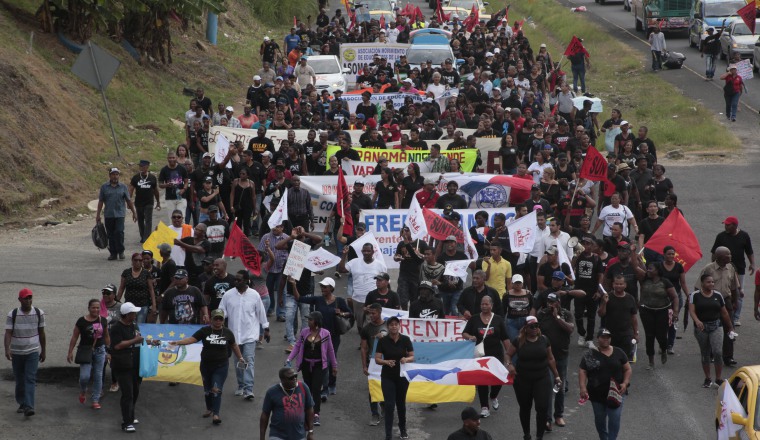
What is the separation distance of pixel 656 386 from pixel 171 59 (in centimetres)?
2234

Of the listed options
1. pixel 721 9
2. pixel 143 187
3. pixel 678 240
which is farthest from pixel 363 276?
pixel 721 9

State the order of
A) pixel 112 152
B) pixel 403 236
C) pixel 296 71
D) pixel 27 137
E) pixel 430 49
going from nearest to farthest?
pixel 403 236 < pixel 27 137 < pixel 112 152 < pixel 296 71 < pixel 430 49

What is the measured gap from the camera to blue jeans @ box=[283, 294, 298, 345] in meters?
15.3

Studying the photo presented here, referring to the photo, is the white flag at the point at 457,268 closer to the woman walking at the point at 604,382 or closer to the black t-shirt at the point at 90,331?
the woman walking at the point at 604,382

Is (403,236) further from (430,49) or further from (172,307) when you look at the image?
(430,49)

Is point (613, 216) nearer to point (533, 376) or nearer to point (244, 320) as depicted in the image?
point (533, 376)

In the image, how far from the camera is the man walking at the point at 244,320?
45.3 feet

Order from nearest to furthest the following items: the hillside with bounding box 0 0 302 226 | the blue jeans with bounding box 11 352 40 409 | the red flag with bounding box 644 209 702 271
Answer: the blue jeans with bounding box 11 352 40 409 → the red flag with bounding box 644 209 702 271 → the hillside with bounding box 0 0 302 226

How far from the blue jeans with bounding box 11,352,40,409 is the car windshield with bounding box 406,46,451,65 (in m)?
22.0

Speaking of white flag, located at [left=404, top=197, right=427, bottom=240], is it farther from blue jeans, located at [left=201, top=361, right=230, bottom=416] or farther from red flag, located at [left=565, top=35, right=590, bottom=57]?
red flag, located at [left=565, top=35, right=590, bottom=57]

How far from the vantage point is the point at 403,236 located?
654 inches

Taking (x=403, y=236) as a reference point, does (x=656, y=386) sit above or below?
below

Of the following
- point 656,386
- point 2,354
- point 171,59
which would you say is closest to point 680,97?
point 171,59

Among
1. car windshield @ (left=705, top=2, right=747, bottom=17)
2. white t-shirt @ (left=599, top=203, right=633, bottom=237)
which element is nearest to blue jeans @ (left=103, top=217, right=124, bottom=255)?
white t-shirt @ (left=599, top=203, right=633, bottom=237)
